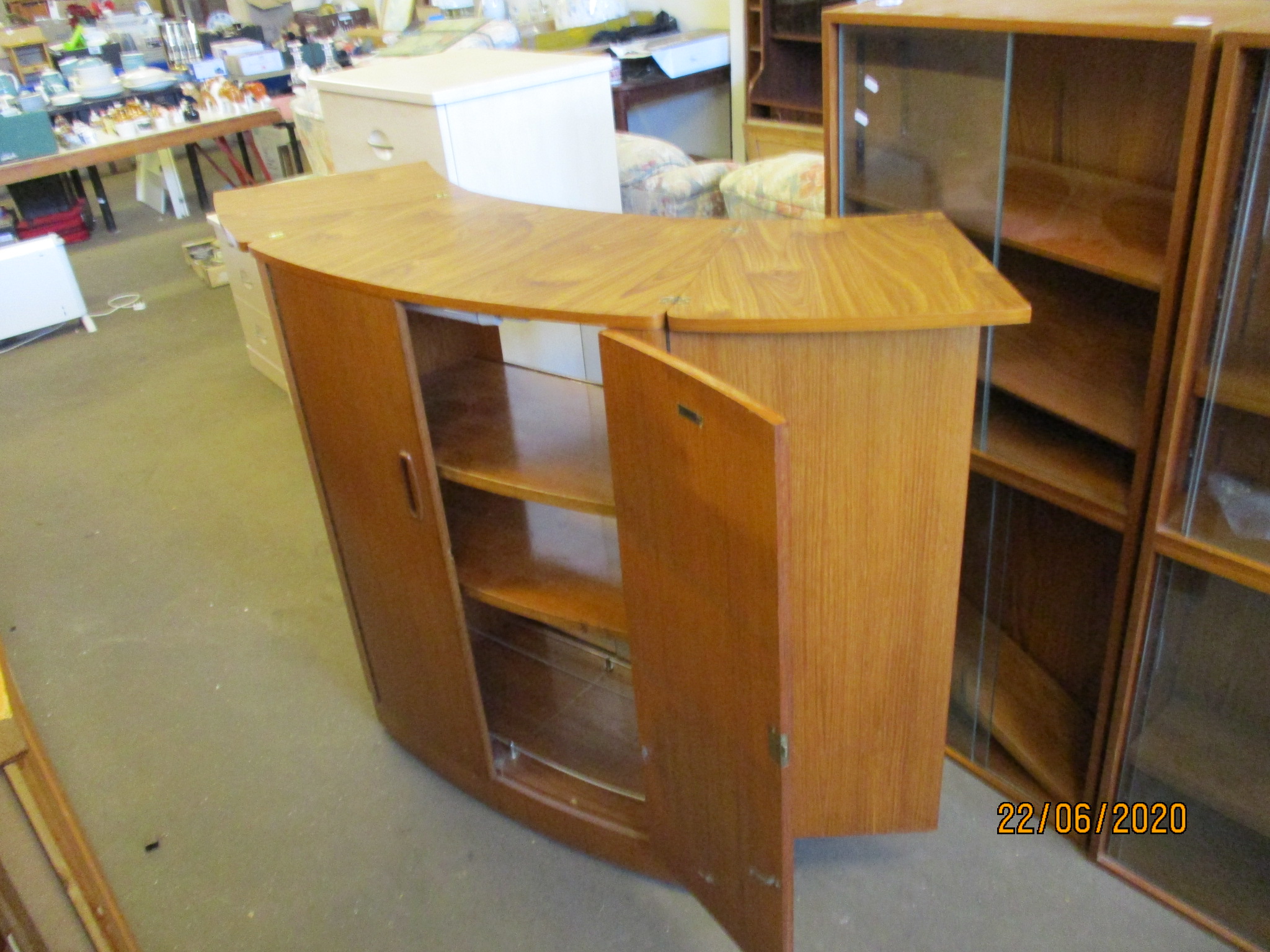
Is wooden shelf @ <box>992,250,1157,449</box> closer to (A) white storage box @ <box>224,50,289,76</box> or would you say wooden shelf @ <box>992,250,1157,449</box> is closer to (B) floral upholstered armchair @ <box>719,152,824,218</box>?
(B) floral upholstered armchair @ <box>719,152,824,218</box>

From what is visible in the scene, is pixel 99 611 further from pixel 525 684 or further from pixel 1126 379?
pixel 1126 379

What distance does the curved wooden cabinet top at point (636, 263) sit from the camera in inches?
45.7

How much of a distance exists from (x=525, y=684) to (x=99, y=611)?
1.25 m

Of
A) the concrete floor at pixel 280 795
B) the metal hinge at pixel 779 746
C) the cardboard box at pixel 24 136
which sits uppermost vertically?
the cardboard box at pixel 24 136

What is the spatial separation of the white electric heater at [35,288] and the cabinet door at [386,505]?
120 inches

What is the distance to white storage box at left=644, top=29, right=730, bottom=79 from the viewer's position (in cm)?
421

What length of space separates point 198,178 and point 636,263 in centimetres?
532

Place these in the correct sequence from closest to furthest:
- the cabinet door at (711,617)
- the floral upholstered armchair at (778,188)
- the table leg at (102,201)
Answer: the cabinet door at (711,617) → the floral upholstered armchair at (778,188) → the table leg at (102,201)

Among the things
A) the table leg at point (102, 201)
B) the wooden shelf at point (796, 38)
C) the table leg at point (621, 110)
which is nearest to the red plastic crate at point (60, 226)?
the table leg at point (102, 201)

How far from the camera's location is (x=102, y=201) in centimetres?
568

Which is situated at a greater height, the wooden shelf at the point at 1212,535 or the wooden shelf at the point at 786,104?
the wooden shelf at the point at 786,104

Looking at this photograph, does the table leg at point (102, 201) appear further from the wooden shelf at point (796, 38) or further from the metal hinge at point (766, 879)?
the metal hinge at point (766, 879)

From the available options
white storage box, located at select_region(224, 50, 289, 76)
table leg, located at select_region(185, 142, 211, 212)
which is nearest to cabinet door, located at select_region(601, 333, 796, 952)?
white storage box, located at select_region(224, 50, 289, 76)

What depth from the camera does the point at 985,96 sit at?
1487 mm
